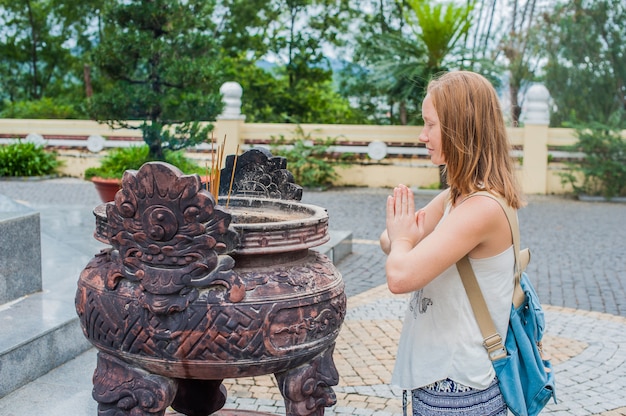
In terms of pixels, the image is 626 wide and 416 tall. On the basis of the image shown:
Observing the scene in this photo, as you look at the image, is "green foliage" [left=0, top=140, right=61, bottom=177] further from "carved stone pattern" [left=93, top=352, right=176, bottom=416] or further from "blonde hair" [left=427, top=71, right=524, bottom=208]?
"blonde hair" [left=427, top=71, right=524, bottom=208]

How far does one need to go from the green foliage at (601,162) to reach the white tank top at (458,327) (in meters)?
11.3

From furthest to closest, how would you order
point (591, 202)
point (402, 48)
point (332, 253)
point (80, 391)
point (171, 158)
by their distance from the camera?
point (402, 48), point (591, 202), point (171, 158), point (332, 253), point (80, 391)

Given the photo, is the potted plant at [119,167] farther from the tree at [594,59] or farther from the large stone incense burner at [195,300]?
the tree at [594,59]

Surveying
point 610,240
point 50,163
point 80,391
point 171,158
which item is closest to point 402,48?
point 171,158

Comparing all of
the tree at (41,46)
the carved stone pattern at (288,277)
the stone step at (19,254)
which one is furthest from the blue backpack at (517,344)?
the tree at (41,46)

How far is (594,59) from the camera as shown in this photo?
14.7 m

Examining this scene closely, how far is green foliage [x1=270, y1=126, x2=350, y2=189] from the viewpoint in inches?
538

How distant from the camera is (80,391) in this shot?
3633 millimetres

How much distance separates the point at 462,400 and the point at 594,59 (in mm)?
14012

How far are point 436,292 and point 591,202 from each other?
11.2 meters

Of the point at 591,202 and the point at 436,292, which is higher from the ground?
the point at 436,292

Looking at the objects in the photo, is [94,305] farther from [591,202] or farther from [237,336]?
[591,202]

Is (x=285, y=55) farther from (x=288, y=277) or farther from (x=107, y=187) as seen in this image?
(x=288, y=277)

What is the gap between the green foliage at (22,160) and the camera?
46.1 ft
